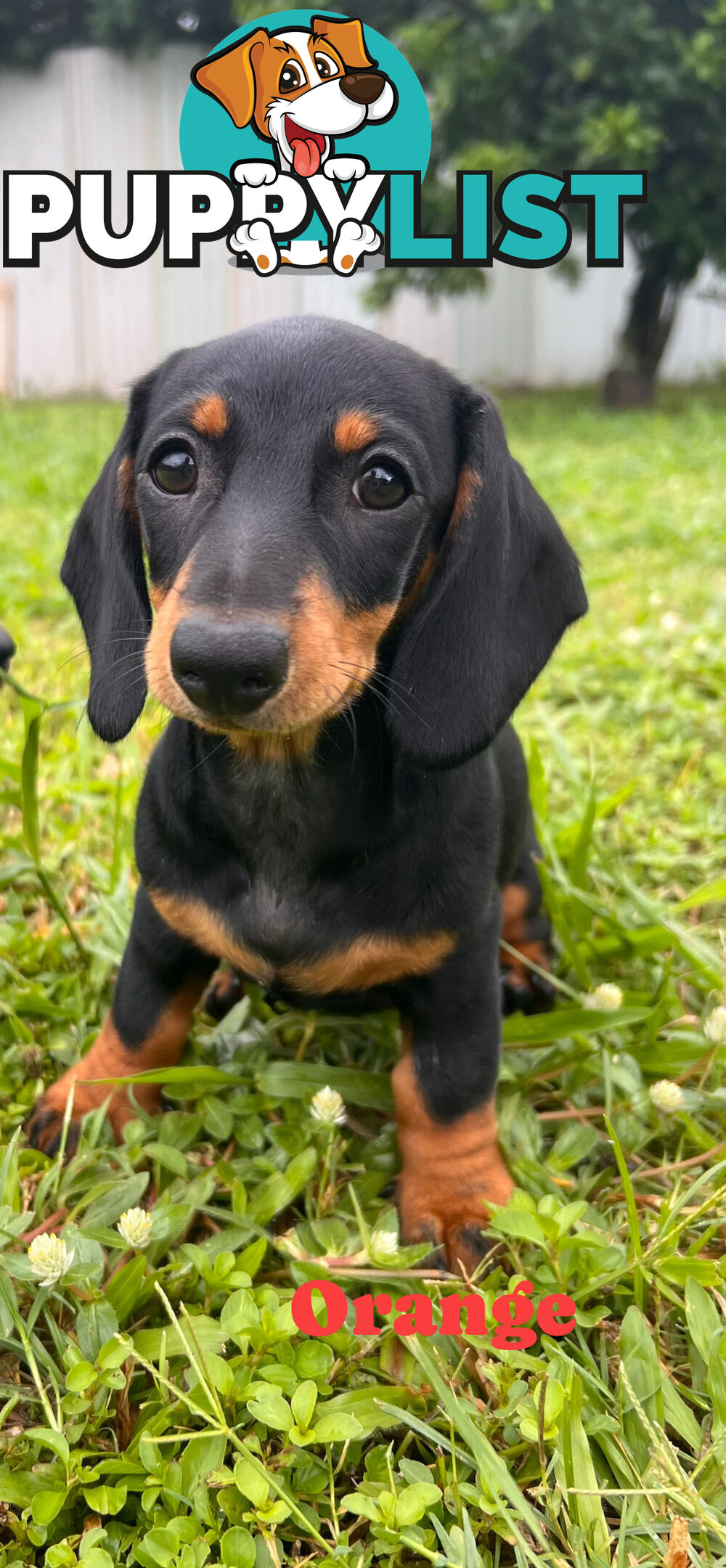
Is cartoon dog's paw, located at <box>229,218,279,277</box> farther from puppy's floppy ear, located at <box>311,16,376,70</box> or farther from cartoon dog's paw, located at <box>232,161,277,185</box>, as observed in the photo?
puppy's floppy ear, located at <box>311,16,376,70</box>

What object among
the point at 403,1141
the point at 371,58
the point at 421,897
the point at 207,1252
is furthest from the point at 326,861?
the point at 371,58

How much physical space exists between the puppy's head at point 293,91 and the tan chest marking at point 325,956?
2.72 m

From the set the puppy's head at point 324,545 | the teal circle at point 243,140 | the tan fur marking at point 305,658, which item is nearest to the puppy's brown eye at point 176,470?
the puppy's head at point 324,545

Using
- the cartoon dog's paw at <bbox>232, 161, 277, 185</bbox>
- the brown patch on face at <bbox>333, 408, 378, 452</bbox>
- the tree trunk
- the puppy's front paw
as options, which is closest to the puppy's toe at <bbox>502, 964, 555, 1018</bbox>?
the puppy's front paw

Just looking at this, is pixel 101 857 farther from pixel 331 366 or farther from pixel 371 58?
pixel 371 58

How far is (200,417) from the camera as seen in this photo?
1.80 metres

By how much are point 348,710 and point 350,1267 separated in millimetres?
950

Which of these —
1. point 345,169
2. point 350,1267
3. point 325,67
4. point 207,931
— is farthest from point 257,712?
point 325,67

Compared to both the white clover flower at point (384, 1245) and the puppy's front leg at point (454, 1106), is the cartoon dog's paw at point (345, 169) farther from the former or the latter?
the white clover flower at point (384, 1245)

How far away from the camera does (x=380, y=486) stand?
5.95 ft

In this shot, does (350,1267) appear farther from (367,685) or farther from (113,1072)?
(367,685)

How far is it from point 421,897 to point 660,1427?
87 cm

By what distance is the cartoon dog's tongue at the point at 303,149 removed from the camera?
3520 millimetres

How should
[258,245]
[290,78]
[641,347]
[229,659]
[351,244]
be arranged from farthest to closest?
1. [641,347]
2. [258,245]
3. [351,244]
4. [290,78]
5. [229,659]
